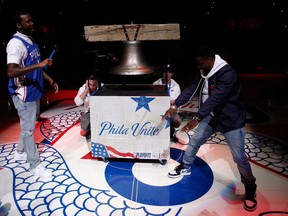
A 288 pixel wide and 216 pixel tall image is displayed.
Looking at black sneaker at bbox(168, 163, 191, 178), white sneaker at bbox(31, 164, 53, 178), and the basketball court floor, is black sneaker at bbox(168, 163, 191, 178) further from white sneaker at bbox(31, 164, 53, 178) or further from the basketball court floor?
white sneaker at bbox(31, 164, 53, 178)

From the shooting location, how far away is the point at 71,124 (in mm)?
5289

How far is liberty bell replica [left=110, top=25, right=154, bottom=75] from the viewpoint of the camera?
2.99 metres

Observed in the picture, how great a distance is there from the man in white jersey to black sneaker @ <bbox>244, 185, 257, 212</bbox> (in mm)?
2396

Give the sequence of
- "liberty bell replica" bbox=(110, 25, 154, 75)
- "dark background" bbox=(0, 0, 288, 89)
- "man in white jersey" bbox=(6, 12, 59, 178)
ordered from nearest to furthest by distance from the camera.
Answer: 1. "man in white jersey" bbox=(6, 12, 59, 178)
2. "liberty bell replica" bbox=(110, 25, 154, 75)
3. "dark background" bbox=(0, 0, 288, 89)

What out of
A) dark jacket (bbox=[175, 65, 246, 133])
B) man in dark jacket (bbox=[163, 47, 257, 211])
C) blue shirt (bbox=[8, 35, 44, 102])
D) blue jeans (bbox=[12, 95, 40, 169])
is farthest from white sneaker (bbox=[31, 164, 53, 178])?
dark jacket (bbox=[175, 65, 246, 133])

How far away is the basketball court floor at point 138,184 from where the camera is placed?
8.91 feet

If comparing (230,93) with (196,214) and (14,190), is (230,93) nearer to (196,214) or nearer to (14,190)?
(196,214)

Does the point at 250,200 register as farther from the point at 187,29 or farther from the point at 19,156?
the point at 187,29

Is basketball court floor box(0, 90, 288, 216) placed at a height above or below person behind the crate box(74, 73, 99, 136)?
below

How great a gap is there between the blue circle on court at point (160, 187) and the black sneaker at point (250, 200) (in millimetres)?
475

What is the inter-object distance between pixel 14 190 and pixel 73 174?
712 mm

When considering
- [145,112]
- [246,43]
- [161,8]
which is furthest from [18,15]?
[246,43]

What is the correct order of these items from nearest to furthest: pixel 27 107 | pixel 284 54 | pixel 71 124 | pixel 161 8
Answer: pixel 27 107
pixel 71 124
pixel 161 8
pixel 284 54

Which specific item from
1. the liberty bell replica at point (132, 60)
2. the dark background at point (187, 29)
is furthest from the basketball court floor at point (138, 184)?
the dark background at point (187, 29)
